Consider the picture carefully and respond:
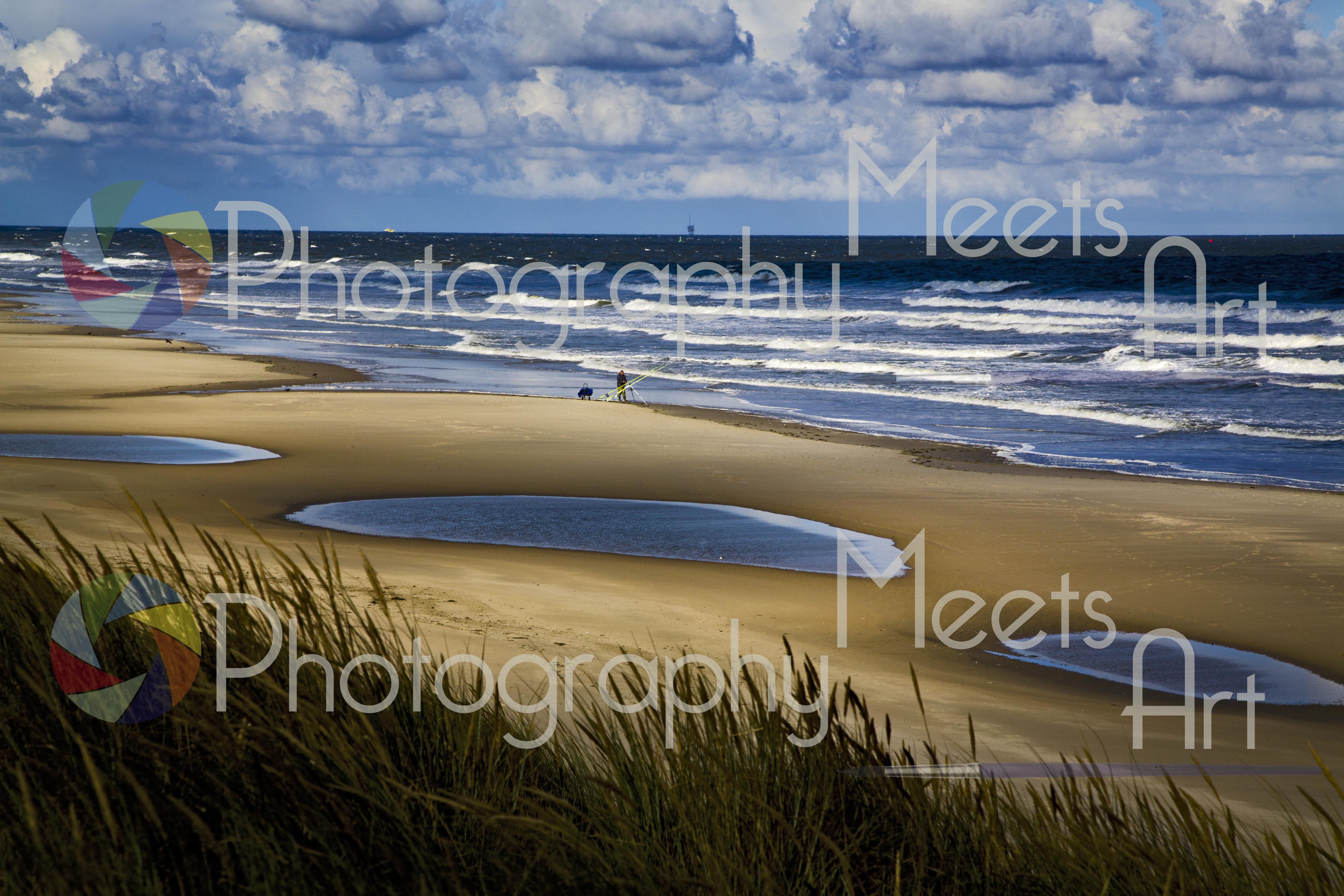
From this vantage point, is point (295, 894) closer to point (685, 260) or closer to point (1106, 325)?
point (1106, 325)

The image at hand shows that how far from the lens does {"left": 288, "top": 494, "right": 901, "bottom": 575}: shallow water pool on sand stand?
9000 millimetres

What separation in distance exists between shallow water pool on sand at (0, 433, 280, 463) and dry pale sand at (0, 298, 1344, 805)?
15.1 inches

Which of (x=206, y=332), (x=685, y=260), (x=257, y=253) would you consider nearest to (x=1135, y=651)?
(x=206, y=332)

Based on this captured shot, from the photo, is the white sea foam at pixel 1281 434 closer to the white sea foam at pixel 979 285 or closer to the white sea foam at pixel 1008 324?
the white sea foam at pixel 1008 324

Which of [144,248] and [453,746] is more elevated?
[144,248]

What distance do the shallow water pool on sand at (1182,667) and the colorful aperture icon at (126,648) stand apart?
5.34m

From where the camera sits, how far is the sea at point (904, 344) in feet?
55.8

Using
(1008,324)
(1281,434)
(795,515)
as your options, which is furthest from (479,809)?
(1008,324)

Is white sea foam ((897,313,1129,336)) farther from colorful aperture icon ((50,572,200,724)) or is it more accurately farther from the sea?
colorful aperture icon ((50,572,200,724))

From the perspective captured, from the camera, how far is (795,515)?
10.5m

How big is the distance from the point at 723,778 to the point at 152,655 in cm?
144

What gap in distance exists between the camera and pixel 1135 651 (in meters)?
7.00

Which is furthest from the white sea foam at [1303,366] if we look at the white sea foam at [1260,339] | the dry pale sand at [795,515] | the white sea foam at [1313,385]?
the dry pale sand at [795,515]

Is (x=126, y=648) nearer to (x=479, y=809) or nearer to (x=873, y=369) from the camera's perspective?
(x=479, y=809)
